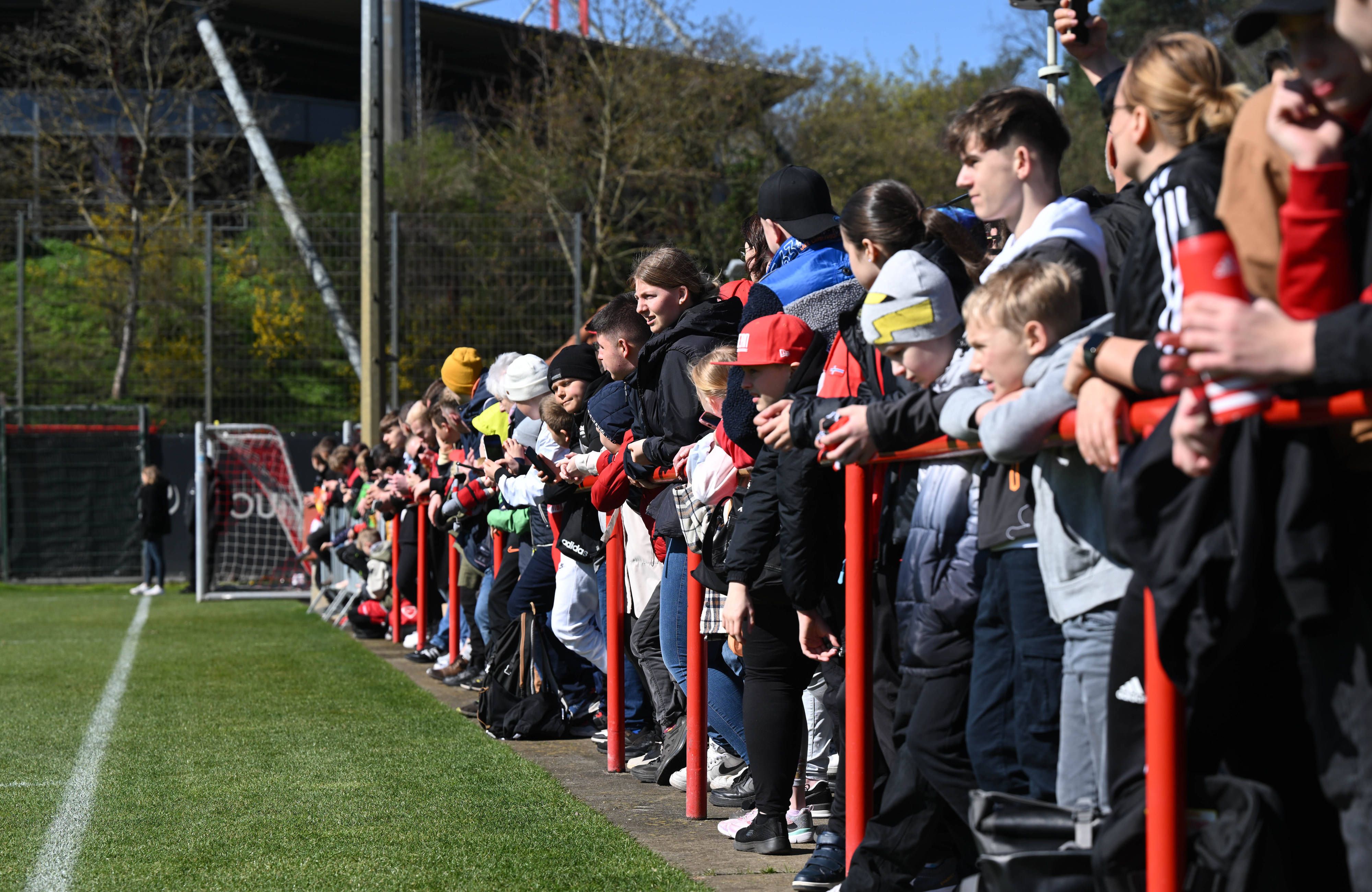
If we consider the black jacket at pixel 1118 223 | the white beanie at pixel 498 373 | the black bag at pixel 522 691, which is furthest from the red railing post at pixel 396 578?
the black jacket at pixel 1118 223

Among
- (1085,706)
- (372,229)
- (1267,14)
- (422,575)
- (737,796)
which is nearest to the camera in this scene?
(1267,14)

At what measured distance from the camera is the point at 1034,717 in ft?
10.5

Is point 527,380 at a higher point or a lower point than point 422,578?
higher

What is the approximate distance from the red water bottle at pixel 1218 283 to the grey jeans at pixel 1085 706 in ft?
2.49

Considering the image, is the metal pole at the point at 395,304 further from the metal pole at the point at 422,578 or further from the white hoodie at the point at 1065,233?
the white hoodie at the point at 1065,233

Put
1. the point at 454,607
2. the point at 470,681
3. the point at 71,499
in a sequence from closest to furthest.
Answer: the point at 470,681 → the point at 454,607 → the point at 71,499

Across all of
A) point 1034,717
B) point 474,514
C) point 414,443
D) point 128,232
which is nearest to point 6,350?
point 128,232

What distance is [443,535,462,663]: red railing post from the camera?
11.1m

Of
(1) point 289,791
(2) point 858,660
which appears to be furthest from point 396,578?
(2) point 858,660

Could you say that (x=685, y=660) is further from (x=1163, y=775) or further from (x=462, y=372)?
(x=462, y=372)

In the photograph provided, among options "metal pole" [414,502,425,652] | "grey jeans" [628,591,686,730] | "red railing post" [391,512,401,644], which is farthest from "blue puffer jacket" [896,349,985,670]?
"red railing post" [391,512,401,644]

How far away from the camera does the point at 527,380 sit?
8.77 m

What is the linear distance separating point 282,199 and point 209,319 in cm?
369

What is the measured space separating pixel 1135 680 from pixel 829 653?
196 cm
